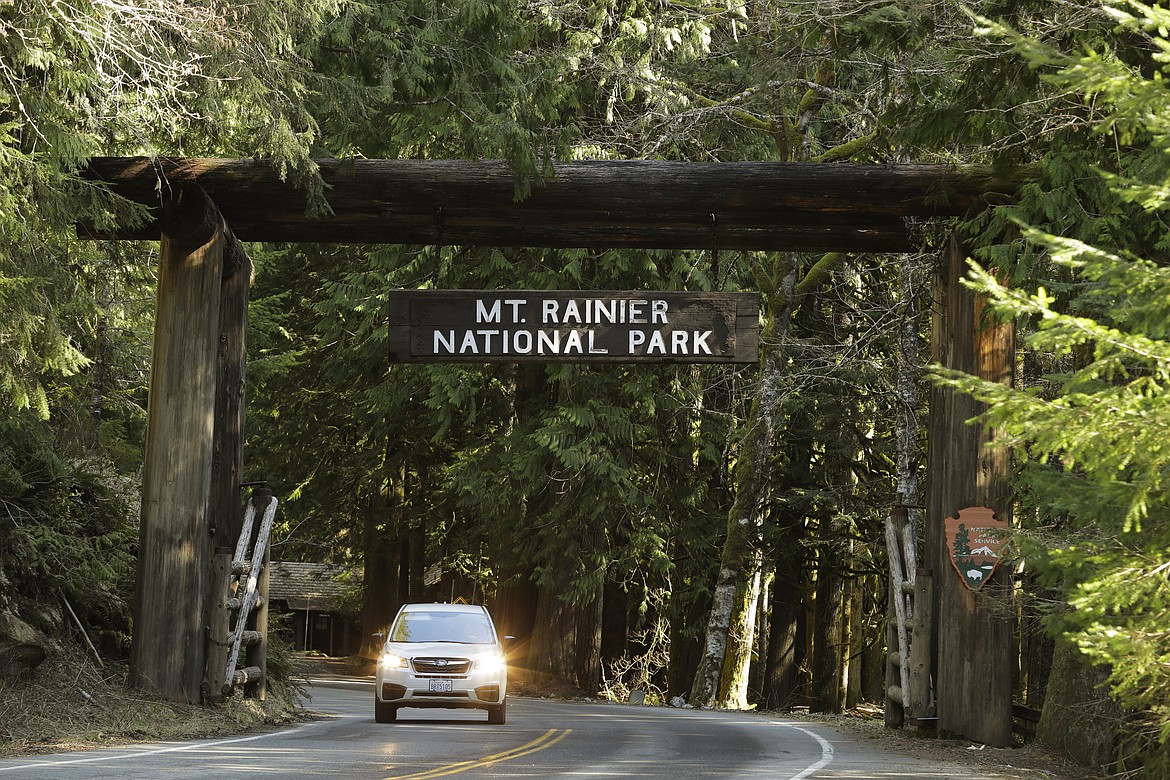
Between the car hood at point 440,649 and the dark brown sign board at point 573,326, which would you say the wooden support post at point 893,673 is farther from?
the car hood at point 440,649

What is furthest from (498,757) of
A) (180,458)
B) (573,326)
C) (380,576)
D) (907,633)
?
(380,576)

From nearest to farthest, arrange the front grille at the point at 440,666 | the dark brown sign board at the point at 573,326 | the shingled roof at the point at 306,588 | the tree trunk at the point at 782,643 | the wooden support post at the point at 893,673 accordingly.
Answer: the dark brown sign board at the point at 573,326 < the wooden support post at the point at 893,673 < the front grille at the point at 440,666 < the tree trunk at the point at 782,643 < the shingled roof at the point at 306,588

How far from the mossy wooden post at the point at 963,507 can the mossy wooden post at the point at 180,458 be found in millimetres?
7287

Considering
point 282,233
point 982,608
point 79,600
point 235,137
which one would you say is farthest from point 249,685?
point 982,608

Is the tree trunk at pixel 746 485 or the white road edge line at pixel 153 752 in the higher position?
the tree trunk at pixel 746 485

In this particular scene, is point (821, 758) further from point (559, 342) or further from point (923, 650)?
point (559, 342)

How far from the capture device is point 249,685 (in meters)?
15.9

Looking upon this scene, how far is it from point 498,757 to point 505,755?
0.23m

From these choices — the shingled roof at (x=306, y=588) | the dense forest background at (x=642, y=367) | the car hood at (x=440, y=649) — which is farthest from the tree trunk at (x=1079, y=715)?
the shingled roof at (x=306, y=588)

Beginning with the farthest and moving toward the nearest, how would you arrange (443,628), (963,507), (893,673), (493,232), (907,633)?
1. (443,628)
2. (893,673)
3. (907,633)
4. (493,232)
5. (963,507)

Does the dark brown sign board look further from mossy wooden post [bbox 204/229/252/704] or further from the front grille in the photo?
the front grille

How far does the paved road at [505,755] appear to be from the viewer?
32.1 ft

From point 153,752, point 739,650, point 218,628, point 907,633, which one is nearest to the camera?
point 153,752

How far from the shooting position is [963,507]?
45.3 ft
